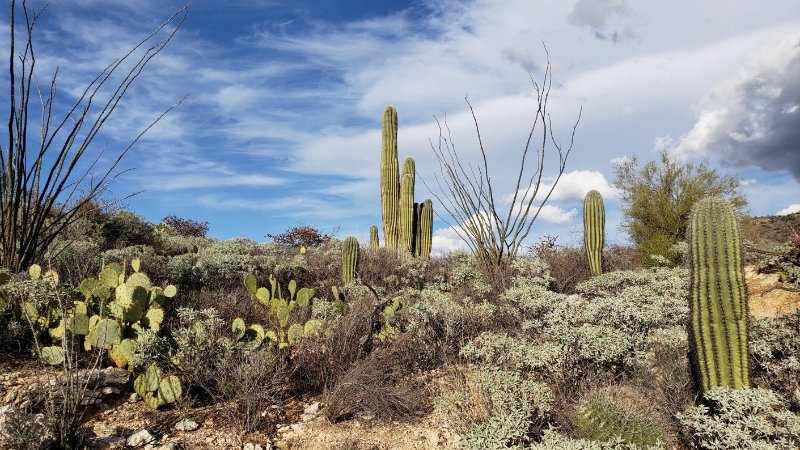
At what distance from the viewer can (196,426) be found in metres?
3.62

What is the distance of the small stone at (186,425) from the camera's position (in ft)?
11.8

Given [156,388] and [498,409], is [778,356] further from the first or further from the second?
[156,388]

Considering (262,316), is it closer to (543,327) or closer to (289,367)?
(289,367)

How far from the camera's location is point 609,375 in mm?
4133

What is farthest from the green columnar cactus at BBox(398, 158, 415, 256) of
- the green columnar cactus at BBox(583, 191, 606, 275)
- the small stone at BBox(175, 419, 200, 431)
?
the small stone at BBox(175, 419, 200, 431)

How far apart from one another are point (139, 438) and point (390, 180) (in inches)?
391

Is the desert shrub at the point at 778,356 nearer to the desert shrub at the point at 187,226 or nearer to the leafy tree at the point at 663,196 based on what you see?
the leafy tree at the point at 663,196

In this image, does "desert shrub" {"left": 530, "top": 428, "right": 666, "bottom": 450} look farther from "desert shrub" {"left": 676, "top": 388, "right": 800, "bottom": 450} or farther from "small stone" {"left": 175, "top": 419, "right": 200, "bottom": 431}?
"small stone" {"left": 175, "top": 419, "right": 200, "bottom": 431}

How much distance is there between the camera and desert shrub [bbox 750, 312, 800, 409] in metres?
3.88

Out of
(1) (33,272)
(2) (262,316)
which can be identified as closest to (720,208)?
(2) (262,316)

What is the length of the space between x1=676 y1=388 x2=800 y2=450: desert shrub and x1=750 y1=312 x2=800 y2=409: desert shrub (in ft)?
1.32

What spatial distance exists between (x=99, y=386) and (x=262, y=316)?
2210 mm

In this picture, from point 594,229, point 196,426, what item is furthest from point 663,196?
point 196,426

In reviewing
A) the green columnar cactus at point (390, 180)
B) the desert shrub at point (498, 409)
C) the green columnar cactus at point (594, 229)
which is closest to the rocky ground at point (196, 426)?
the desert shrub at point (498, 409)
